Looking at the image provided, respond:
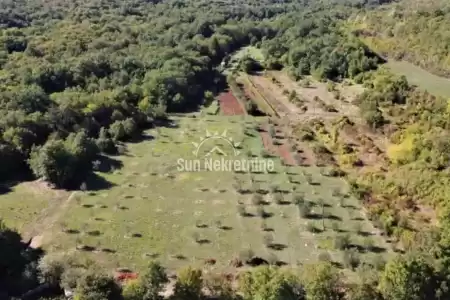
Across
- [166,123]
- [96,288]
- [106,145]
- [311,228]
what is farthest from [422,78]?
[96,288]

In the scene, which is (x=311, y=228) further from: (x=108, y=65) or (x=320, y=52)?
(x=320, y=52)

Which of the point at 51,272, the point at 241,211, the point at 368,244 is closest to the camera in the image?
the point at 51,272

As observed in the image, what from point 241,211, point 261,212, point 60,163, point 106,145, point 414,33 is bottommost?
point 241,211

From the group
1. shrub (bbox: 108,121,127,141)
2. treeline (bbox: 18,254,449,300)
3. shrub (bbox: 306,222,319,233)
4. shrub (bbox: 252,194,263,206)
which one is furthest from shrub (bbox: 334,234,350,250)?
shrub (bbox: 108,121,127,141)

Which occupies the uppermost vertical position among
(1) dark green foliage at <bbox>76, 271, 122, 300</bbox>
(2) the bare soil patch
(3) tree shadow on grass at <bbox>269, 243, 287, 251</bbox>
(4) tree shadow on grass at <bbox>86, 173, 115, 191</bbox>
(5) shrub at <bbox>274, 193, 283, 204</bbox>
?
(1) dark green foliage at <bbox>76, 271, 122, 300</bbox>

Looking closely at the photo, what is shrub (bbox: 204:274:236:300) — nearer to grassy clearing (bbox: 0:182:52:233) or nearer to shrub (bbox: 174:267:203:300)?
shrub (bbox: 174:267:203:300)

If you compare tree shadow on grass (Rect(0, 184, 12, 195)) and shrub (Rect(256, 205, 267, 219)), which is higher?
tree shadow on grass (Rect(0, 184, 12, 195))

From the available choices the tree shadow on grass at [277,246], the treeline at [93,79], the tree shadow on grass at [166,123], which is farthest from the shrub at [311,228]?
the tree shadow on grass at [166,123]
